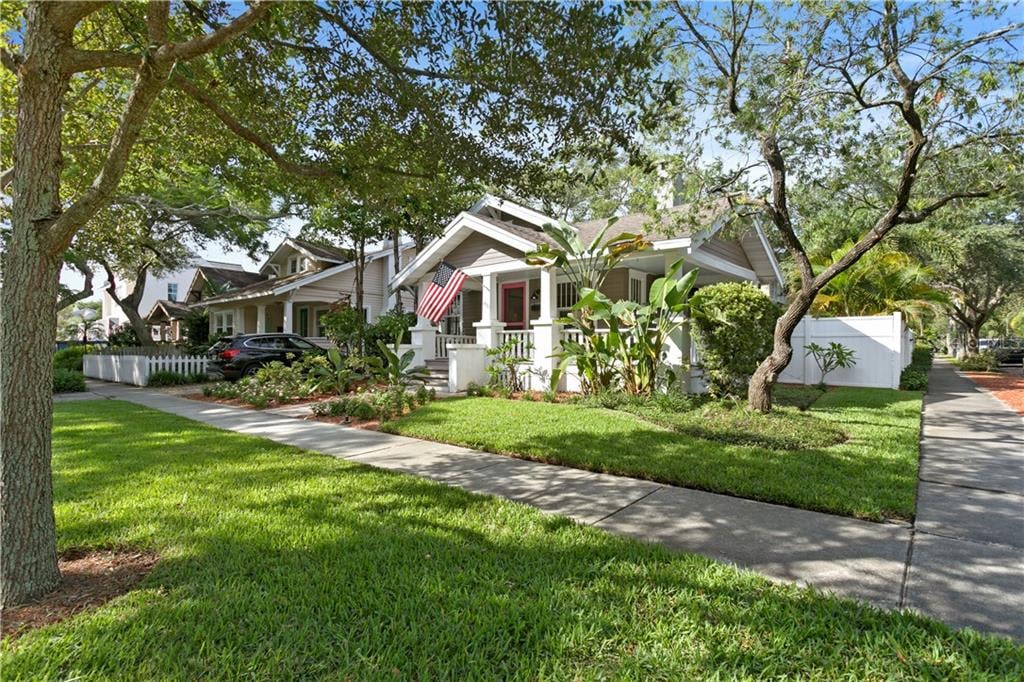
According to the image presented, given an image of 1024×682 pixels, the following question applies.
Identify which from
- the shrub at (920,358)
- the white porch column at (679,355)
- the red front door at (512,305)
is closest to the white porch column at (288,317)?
the red front door at (512,305)

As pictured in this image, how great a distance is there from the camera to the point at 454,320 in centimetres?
1764

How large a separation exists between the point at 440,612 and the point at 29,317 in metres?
2.69

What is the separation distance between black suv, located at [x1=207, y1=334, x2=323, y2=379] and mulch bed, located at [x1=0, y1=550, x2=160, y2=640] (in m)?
12.3

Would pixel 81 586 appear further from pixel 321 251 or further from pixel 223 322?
pixel 223 322

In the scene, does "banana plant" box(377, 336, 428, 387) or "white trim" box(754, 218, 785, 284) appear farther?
"white trim" box(754, 218, 785, 284)

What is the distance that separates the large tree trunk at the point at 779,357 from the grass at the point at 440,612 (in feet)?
18.4

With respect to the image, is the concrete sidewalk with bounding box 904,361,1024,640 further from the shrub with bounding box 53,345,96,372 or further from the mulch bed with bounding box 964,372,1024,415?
the shrub with bounding box 53,345,96,372

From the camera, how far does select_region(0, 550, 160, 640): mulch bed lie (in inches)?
99.3

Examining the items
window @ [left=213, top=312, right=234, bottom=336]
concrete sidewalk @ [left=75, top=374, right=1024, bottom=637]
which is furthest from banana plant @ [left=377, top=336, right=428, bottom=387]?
window @ [left=213, top=312, right=234, bottom=336]

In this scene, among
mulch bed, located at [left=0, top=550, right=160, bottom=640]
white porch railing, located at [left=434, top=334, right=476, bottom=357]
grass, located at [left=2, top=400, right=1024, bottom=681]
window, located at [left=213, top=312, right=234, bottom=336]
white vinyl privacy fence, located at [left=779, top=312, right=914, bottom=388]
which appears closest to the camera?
grass, located at [left=2, top=400, right=1024, bottom=681]

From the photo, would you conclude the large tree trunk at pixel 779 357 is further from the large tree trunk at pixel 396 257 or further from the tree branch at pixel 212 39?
the large tree trunk at pixel 396 257

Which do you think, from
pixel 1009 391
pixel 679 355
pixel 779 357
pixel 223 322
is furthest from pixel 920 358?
pixel 223 322

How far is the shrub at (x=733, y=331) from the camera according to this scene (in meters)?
9.20

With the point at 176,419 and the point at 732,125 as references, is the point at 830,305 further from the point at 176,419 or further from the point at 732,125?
the point at 176,419
